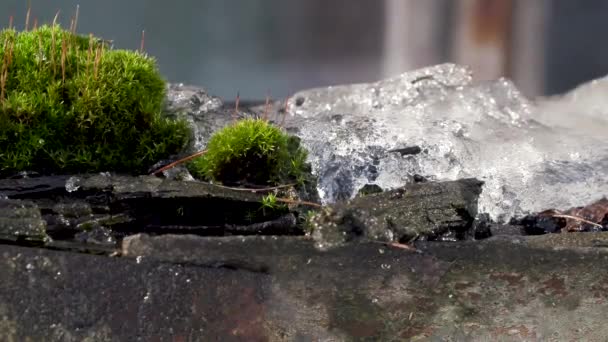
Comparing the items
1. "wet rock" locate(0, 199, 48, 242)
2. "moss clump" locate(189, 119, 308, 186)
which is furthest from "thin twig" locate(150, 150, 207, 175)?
"wet rock" locate(0, 199, 48, 242)

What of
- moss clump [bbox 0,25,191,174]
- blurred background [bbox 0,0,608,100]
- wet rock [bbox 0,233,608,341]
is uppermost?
blurred background [bbox 0,0,608,100]

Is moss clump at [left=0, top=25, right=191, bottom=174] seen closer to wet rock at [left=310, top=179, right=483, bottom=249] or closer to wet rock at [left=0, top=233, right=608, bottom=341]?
wet rock at [left=0, top=233, right=608, bottom=341]

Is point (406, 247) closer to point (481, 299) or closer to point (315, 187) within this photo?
point (481, 299)

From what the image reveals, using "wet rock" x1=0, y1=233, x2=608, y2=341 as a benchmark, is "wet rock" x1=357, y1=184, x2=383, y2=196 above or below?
above

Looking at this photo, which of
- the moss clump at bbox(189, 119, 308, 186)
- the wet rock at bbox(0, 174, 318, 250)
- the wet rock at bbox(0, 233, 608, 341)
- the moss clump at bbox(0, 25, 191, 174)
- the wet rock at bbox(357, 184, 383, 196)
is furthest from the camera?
the wet rock at bbox(357, 184, 383, 196)

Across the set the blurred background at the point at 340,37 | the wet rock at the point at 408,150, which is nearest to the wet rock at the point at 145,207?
the wet rock at the point at 408,150

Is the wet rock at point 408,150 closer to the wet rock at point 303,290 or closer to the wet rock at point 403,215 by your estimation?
the wet rock at point 403,215

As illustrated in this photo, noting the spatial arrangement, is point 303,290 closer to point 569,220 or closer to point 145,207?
point 145,207
